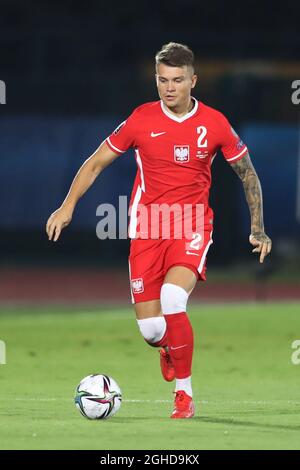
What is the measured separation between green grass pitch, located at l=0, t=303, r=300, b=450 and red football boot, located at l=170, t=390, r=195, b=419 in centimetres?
10

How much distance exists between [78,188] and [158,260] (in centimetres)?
75

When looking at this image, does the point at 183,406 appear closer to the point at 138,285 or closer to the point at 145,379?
the point at 138,285

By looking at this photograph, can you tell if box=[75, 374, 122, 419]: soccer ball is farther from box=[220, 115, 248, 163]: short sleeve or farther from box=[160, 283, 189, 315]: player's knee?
box=[220, 115, 248, 163]: short sleeve

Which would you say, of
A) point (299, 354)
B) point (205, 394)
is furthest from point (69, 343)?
point (205, 394)

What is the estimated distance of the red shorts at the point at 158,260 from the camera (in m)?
9.09

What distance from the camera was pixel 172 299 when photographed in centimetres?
885

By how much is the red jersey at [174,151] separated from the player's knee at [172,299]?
1.66ft

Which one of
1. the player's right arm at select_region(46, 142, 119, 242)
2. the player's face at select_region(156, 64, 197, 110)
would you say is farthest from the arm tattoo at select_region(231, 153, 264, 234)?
the player's right arm at select_region(46, 142, 119, 242)

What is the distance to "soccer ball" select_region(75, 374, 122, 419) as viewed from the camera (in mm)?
8609

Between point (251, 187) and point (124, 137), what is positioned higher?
point (124, 137)

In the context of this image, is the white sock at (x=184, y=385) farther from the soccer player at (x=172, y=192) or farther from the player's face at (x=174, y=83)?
the player's face at (x=174, y=83)
